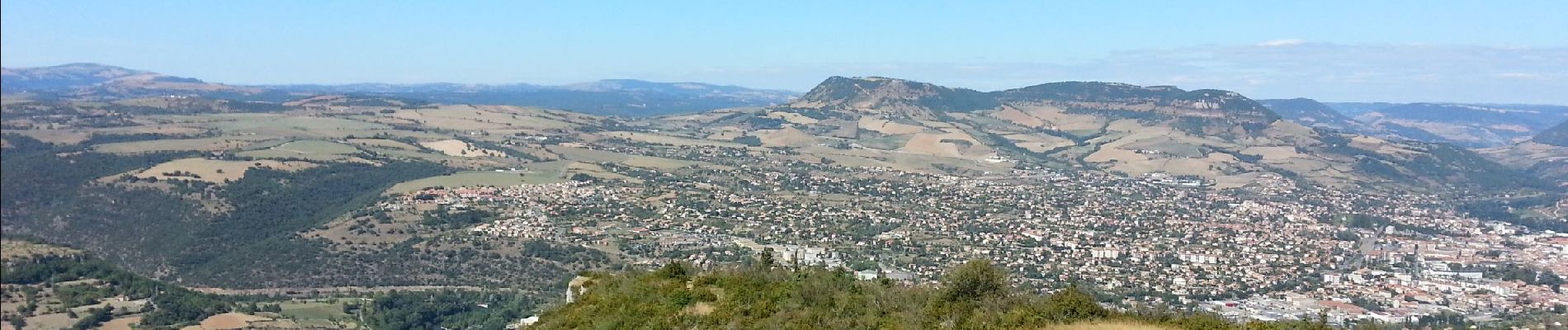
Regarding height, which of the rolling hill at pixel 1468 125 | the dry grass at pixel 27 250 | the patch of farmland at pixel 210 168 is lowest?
the rolling hill at pixel 1468 125

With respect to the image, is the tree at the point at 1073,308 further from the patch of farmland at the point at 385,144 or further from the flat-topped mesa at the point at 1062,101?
the flat-topped mesa at the point at 1062,101

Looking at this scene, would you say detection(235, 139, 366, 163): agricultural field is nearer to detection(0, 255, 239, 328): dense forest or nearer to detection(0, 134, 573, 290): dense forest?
detection(0, 134, 573, 290): dense forest

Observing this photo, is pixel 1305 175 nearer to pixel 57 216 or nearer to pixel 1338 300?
pixel 1338 300

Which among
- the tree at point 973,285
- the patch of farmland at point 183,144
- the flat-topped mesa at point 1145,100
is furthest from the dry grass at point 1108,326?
the flat-topped mesa at point 1145,100

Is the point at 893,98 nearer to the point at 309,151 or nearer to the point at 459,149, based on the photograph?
the point at 459,149

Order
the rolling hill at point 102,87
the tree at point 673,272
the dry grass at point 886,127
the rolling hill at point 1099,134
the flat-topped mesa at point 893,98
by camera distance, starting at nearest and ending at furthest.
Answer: the tree at point 673,272 → the rolling hill at point 1099,134 → the dry grass at point 886,127 → the flat-topped mesa at point 893,98 → the rolling hill at point 102,87

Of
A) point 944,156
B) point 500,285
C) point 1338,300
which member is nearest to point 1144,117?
point 944,156
